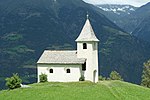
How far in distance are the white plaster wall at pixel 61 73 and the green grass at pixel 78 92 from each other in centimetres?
583

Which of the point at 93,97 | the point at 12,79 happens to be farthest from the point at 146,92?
the point at 12,79

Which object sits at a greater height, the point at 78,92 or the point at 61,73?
the point at 61,73

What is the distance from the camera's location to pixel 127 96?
6881cm

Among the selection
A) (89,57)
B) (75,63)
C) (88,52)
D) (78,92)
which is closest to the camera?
(78,92)

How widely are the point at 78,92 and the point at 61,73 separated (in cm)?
1588

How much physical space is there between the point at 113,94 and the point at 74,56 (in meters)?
17.7

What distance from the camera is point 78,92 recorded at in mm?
67562

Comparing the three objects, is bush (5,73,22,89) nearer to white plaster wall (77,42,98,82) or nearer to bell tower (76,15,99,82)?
bell tower (76,15,99,82)

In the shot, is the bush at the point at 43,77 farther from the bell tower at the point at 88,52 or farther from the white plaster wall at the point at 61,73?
the bell tower at the point at 88,52

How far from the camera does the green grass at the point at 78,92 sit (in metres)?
64.6

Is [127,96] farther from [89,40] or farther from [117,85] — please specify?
[89,40]

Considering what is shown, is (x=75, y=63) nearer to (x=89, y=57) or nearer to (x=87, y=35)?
(x=89, y=57)

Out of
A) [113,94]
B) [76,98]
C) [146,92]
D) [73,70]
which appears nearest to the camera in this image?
[76,98]

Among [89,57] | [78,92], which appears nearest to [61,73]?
[89,57]
